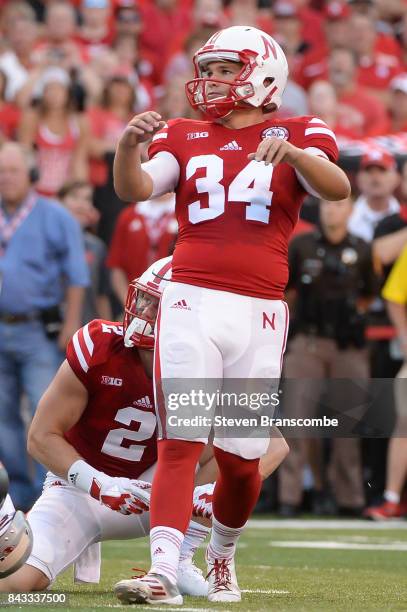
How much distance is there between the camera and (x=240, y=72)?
4.75m

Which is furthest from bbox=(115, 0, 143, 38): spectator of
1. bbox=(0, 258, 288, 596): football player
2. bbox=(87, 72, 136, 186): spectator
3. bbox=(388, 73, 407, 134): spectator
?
bbox=(0, 258, 288, 596): football player

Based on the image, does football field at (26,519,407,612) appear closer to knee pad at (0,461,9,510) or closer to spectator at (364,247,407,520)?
spectator at (364,247,407,520)

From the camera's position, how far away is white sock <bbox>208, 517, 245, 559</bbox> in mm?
4898

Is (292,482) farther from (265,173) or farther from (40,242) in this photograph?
(265,173)

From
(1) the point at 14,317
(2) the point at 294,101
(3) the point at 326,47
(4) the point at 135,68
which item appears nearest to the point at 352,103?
(2) the point at 294,101

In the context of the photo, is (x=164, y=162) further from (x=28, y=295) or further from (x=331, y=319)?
(x=331, y=319)

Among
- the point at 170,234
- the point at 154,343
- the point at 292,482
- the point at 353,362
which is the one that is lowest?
the point at 292,482

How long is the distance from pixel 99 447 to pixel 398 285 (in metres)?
4.15

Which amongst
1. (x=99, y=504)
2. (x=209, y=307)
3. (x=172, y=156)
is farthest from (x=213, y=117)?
(x=99, y=504)

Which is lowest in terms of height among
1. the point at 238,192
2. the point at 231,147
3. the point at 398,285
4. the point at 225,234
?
the point at 398,285

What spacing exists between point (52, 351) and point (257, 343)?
452cm

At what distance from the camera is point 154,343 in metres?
4.76

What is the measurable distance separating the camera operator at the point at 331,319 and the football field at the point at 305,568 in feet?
1.31

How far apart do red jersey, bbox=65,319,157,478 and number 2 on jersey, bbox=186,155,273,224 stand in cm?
67
